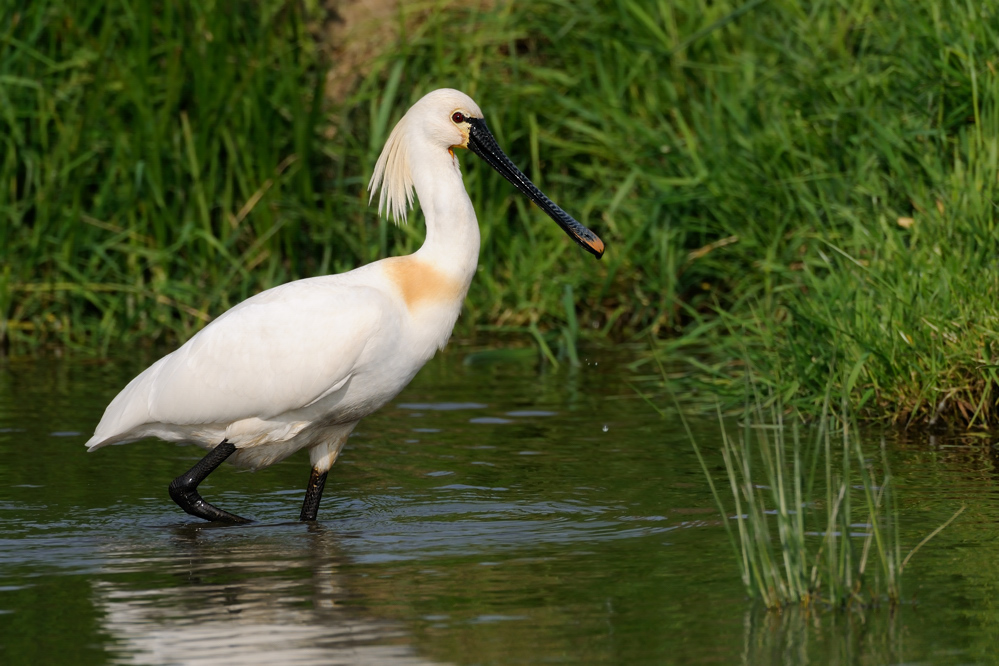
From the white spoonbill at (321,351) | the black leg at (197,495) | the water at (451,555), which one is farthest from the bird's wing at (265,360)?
the water at (451,555)

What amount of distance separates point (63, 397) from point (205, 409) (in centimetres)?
271

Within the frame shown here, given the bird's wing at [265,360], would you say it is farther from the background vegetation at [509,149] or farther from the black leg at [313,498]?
the background vegetation at [509,149]

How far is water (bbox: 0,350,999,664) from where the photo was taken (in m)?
4.25

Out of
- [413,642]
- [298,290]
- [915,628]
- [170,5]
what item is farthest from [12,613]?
[170,5]

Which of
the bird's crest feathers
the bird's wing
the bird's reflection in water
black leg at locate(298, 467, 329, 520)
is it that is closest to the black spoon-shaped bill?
the bird's crest feathers

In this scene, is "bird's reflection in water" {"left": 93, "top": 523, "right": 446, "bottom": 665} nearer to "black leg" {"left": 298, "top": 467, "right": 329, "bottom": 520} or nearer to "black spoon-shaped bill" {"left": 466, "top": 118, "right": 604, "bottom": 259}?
"black leg" {"left": 298, "top": 467, "right": 329, "bottom": 520}

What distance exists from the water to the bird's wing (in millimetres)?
430

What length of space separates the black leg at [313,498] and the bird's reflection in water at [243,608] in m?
0.29

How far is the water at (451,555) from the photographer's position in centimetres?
425

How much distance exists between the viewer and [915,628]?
4270 mm

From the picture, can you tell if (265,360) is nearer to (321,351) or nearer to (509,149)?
(321,351)

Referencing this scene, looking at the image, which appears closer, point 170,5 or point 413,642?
point 413,642

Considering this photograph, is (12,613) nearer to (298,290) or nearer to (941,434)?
(298,290)

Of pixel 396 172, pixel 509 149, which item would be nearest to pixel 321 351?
pixel 396 172
